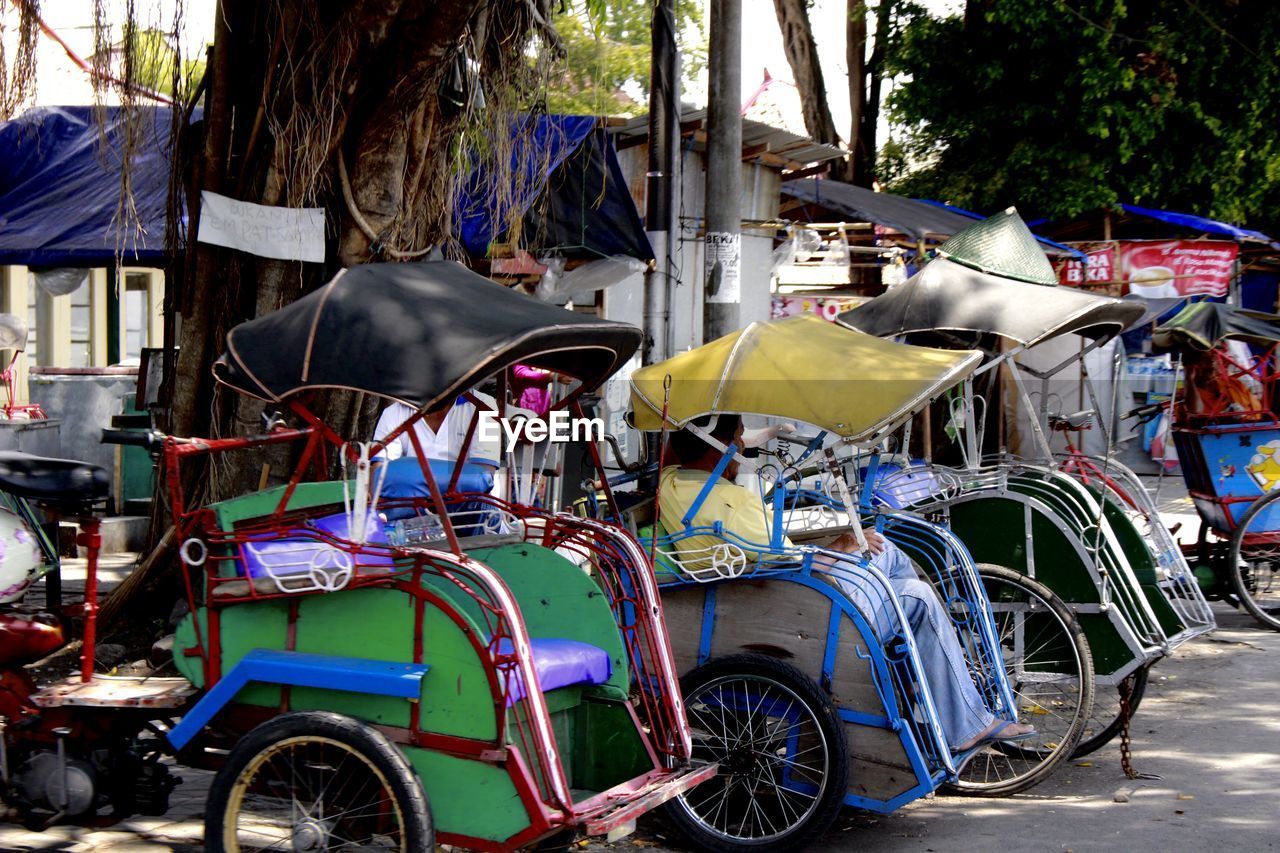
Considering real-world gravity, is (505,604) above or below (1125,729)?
above

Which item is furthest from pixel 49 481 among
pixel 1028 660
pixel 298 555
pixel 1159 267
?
pixel 1159 267

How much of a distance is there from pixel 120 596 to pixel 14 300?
377 inches

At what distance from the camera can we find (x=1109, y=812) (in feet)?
18.1

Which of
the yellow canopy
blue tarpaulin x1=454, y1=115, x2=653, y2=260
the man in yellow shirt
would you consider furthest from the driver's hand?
blue tarpaulin x1=454, y1=115, x2=653, y2=260

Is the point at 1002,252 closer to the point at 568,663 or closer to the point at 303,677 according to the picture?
the point at 568,663

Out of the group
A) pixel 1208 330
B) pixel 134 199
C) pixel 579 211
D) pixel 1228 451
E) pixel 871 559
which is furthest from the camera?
pixel 579 211

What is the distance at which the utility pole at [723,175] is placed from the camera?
7758 millimetres

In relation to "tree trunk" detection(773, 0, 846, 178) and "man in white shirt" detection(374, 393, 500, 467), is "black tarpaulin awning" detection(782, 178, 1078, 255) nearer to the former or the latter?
"tree trunk" detection(773, 0, 846, 178)

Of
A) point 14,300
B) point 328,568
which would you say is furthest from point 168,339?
point 14,300

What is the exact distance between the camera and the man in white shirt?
17.2 ft

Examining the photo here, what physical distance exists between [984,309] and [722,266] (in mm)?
1530

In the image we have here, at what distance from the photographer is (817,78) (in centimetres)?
1889

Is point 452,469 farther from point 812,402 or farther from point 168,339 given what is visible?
point 168,339

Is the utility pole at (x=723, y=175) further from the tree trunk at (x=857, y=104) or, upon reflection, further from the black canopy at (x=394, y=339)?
the tree trunk at (x=857, y=104)
